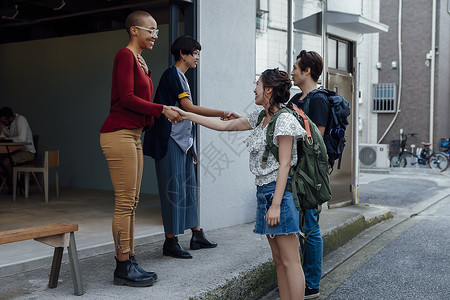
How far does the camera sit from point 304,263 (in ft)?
14.2

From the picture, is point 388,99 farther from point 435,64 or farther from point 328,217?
point 328,217

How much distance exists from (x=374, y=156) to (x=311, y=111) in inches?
574

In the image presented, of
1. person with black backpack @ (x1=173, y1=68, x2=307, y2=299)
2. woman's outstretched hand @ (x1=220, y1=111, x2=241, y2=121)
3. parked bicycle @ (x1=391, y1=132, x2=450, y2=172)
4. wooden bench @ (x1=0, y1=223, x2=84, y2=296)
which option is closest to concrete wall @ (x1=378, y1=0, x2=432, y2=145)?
parked bicycle @ (x1=391, y1=132, x2=450, y2=172)

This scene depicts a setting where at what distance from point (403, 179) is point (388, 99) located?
9.09m

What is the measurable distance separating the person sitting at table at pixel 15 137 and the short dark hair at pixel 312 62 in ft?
20.5

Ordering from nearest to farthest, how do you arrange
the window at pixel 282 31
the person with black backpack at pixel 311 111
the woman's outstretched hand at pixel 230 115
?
the person with black backpack at pixel 311 111 < the woman's outstretched hand at pixel 230 115 < the window at pixel 282 31

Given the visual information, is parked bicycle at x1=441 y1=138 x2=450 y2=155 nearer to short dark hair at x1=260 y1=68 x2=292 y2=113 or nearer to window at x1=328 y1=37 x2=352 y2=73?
window at x1=328 y1=37 x2=352 y2=73

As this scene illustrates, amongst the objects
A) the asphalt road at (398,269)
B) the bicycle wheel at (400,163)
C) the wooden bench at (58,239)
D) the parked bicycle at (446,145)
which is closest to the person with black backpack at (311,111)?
the asphalt road at (398,269)

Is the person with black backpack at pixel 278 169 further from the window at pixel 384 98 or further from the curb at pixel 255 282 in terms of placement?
the window at pixel 384 98

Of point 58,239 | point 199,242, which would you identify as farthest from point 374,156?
point 58,239

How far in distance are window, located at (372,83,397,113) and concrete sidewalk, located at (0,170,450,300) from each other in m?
18.5

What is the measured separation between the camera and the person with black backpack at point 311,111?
4066 millimetres

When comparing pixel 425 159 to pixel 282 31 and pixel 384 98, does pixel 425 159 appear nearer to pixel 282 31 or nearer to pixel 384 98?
pixel 384 98

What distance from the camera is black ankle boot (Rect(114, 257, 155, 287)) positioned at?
3781 millimetres
